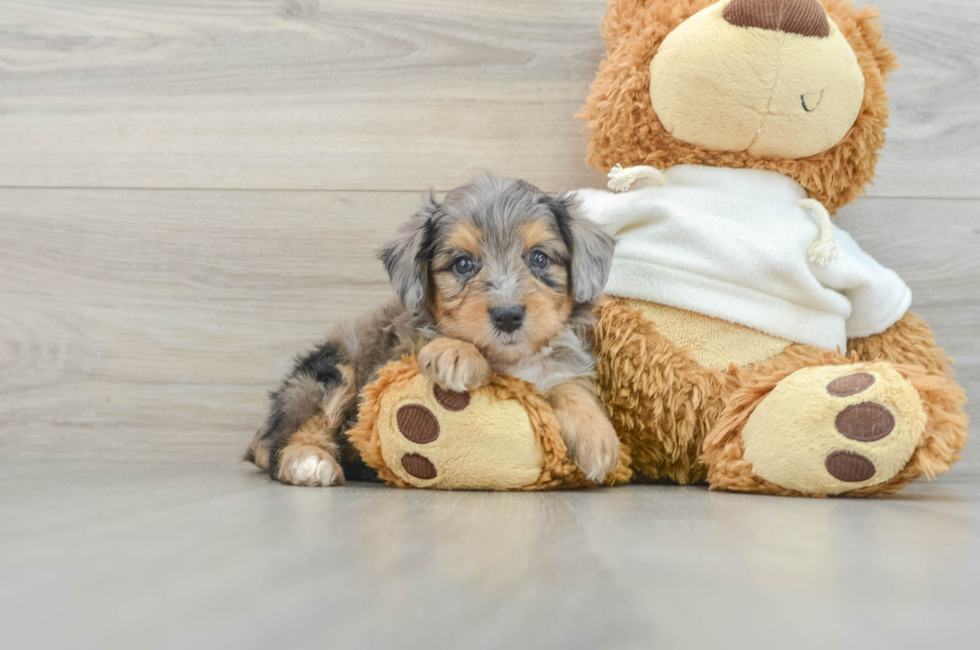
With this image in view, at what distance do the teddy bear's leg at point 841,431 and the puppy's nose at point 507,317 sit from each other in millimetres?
482

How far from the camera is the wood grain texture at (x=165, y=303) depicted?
205 cm

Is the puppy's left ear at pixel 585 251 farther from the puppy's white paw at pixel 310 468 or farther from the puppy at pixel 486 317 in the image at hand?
the puppy's white paw at pixel 310 468

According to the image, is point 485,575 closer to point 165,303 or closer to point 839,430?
point 839,430

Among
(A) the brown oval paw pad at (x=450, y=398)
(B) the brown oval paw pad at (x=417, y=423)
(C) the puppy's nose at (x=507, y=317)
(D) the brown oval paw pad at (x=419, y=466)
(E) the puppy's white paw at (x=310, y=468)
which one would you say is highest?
(C) the puppy's nose at (x=507, y=317)

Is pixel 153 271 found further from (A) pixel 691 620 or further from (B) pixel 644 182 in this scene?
(A) pixel 691 620

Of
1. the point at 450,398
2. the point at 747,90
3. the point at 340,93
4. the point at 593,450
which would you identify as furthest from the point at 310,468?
the point at 747,90

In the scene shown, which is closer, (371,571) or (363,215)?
(371,571)

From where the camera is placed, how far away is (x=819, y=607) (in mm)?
578

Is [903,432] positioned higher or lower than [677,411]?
higher

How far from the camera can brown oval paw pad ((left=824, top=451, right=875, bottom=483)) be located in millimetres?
1236

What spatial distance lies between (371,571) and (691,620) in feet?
0.98

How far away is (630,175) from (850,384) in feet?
2.11

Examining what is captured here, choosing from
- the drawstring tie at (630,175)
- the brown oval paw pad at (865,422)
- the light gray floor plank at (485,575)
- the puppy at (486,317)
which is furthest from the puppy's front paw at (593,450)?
the drawstring tie at (630,175)

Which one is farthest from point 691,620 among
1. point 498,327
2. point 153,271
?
point 153,271
